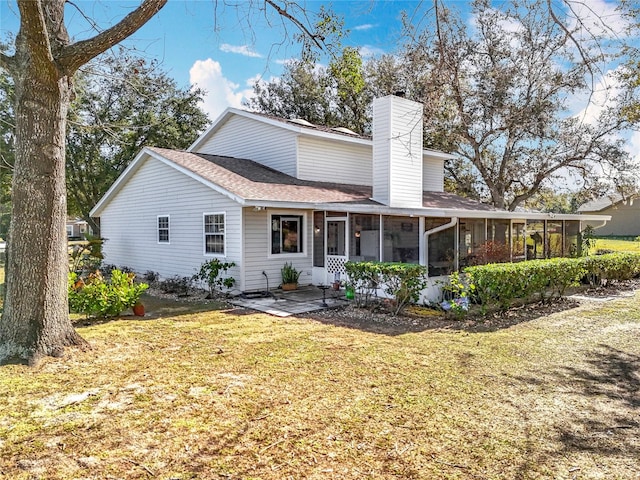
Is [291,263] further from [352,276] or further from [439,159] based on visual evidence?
[439,159]

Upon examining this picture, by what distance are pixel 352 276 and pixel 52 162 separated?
631cm

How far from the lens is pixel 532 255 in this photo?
568 inches

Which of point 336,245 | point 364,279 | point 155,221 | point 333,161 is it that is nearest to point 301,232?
point 336,245

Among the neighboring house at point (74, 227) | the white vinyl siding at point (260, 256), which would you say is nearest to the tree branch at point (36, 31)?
the white vinyl siding at point (260, 256)

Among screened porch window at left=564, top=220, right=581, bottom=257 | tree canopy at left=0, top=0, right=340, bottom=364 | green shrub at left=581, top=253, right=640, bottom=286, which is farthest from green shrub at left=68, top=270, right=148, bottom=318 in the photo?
screened porch window at left=564, top=220, right=581, bottom=257

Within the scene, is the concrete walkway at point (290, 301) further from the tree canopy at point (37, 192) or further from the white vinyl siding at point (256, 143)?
the white vinyl siding at point (256, 143)

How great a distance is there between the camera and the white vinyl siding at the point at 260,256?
38.4ft

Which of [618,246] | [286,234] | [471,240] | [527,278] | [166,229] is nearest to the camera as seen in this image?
[527,278]

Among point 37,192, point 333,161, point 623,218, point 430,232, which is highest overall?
point 333,161

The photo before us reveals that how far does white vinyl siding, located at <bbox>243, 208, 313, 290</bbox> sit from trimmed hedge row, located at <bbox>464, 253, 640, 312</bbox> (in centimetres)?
562

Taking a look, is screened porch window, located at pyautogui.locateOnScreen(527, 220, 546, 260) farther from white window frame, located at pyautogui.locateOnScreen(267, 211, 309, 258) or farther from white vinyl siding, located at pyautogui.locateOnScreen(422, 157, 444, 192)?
white window frame, located at pyautogui.locateOnScreen(267, 211, 309, 258)

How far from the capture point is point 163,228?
14.7 m

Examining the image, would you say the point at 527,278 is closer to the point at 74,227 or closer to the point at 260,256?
the point at 260,256

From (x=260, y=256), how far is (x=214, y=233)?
5.27 ft
